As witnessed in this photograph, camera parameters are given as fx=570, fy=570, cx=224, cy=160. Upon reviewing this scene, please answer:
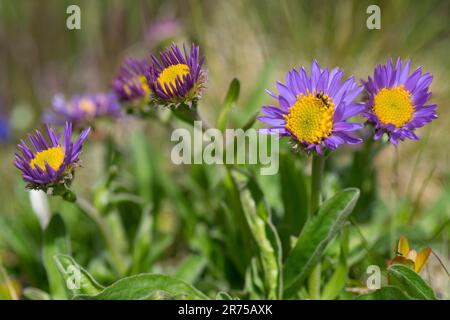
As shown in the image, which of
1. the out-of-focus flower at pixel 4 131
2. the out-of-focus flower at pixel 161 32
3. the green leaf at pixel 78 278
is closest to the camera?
the green leaf at pixel 78 278

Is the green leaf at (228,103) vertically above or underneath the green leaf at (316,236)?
above

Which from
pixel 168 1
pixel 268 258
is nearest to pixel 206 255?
pixel 268 258

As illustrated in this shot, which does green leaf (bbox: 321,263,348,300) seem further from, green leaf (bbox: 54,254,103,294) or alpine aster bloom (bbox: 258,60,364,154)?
green leaf (bbox: 54,254,103,294)

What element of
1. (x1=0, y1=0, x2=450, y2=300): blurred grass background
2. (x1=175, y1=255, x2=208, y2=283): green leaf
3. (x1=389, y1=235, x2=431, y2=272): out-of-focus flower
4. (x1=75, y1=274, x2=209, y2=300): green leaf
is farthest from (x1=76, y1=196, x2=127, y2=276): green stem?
(x1=389, y1=235, x2=431, y2=272): out-of-focus flower

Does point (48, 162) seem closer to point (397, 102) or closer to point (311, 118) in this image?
point (311, 118)

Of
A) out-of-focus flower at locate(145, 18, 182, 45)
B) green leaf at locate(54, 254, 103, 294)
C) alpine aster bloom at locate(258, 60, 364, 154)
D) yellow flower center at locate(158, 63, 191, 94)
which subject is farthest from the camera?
out-of-focus flower at locate(145, 18, 182, 45)

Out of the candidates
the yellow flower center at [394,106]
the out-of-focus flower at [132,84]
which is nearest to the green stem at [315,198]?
the yellow flower center at [394,106]

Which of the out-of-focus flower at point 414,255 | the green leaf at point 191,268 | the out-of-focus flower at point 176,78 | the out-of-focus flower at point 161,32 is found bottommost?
the green leaf at point 191,268

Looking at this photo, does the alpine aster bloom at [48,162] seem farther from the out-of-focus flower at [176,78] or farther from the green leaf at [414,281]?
the green leaf at [414,281]

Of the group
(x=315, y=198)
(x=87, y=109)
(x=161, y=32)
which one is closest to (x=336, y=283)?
(x=315, y=198)
